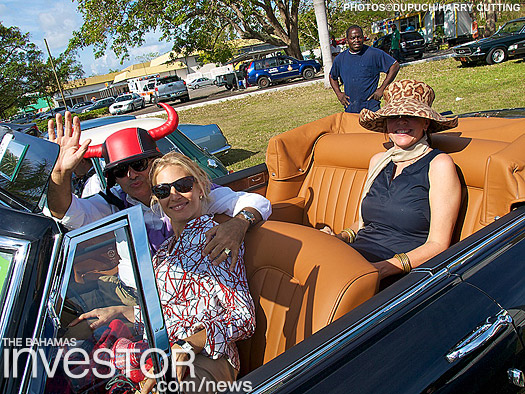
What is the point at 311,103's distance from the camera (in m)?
12.7

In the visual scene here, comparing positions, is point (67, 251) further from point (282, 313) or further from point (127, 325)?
point (282, 313)

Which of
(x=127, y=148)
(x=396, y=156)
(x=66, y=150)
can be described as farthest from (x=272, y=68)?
(x=66, y=150)

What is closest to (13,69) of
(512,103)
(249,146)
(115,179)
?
(249,146)

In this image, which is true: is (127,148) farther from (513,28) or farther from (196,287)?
(513,28)

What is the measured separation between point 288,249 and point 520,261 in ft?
2.87

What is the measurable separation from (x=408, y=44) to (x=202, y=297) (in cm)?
2103

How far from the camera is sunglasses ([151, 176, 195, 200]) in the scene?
182 cm

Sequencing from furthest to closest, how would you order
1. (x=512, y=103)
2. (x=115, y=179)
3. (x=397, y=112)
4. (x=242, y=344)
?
(x=512, y=103) < (x=397, y=112) < (x=115, y=179) < (x=242, y=344)

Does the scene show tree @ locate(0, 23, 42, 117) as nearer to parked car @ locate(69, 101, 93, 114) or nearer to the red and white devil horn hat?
parked car @ locate(69, 101, 93, 114)

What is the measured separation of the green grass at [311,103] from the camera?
8219 mm

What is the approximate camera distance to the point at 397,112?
235cm

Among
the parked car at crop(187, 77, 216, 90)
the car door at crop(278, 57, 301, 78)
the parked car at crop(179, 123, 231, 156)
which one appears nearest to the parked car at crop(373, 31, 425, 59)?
the car door at crop(278, 57, 301, 78)

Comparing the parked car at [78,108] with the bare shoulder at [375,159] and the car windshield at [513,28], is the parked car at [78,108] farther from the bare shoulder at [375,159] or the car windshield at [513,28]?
the bare shoulder at [375,159]

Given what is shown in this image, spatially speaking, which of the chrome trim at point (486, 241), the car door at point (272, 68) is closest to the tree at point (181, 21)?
the car door at point (272, 68)
